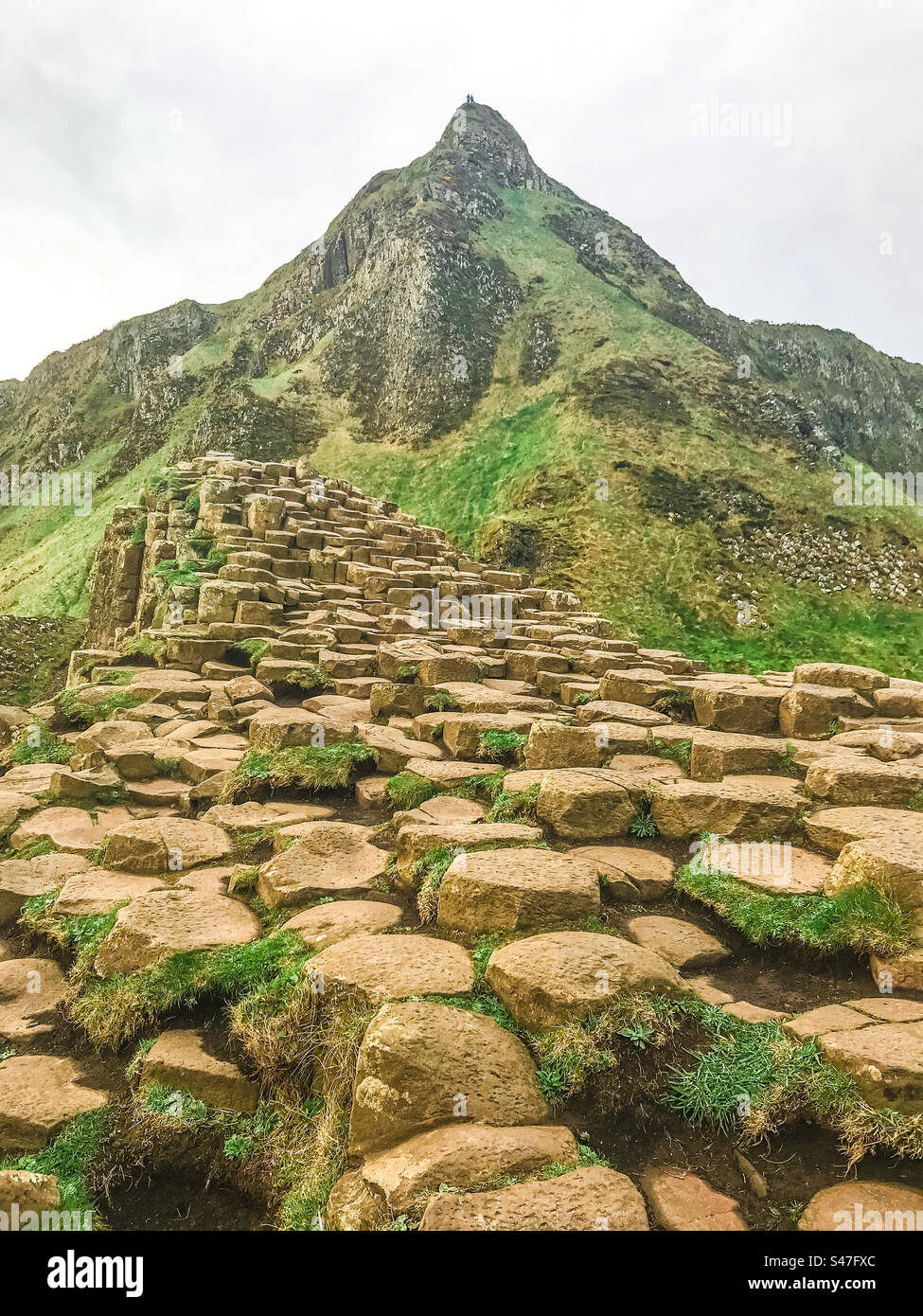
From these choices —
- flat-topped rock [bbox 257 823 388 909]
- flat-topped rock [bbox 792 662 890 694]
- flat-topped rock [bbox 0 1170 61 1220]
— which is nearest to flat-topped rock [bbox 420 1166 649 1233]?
flat-topped rock [bbox 0 1170 61 1220]

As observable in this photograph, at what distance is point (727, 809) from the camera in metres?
5.09

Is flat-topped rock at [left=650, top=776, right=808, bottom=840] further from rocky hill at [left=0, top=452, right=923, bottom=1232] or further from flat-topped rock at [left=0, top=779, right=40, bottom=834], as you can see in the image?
flat-topped rock at [left=0, top=779, right=40, bottom=834]

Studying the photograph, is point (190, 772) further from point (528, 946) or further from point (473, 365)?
point (473, 365)

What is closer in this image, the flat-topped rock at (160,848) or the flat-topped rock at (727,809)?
the flat-topped rock at (727,809)

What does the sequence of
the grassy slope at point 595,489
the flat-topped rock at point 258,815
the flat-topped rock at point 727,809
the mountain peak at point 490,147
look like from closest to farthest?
the flat-topped rock at point 727,809
the flat-topped rock at point 258,815
the grassy slope at point 595,489
the mountain peak at point 490,147

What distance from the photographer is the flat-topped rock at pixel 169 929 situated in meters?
3.95

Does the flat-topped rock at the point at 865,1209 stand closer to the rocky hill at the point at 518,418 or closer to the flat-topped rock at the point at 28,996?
the flat-topped rock at the point at 28,996

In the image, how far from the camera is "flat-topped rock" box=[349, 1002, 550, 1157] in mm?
2799

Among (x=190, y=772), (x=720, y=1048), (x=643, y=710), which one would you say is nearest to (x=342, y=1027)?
(x=720, y=1048)

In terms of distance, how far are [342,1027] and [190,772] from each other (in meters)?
4.38

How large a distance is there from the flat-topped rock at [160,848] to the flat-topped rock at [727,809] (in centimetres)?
313

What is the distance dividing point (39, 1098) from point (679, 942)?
3.11 m

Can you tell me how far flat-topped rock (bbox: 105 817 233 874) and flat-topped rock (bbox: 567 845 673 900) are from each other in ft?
8.33

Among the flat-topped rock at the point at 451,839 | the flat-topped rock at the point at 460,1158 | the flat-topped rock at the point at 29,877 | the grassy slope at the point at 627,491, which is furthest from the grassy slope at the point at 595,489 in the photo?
the flat-topped rock at the point at 460,1158
